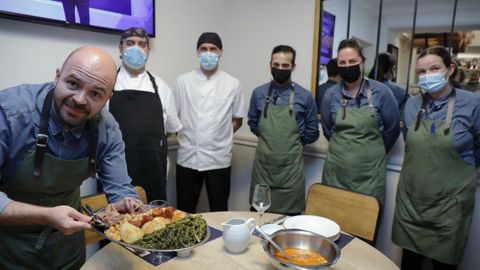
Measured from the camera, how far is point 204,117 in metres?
2.68

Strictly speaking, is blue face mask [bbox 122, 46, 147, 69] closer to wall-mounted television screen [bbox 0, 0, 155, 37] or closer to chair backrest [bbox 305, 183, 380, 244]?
wall-mounted television screen [bbox 0, 0, 155, 37]

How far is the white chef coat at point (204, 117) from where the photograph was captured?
106 inches

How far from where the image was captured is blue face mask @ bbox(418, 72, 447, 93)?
189 centimetres

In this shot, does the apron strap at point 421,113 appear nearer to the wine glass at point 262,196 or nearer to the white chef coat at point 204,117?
the wine glass at point 262,196

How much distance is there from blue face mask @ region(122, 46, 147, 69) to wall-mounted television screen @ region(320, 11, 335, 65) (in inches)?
59.6

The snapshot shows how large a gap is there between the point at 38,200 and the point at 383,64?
2.45m

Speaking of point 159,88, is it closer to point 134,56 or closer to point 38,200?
point 134,56

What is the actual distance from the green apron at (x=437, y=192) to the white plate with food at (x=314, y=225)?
2.65 feet

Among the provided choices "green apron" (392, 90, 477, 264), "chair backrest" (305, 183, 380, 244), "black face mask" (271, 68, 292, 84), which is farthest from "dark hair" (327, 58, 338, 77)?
"chair backrest" (305, 183, 380, 244)

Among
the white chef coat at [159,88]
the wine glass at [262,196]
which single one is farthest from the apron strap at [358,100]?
the white chef coat at [159,88]

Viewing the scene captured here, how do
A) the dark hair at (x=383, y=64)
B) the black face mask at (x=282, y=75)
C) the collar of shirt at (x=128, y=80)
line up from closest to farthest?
the collar of shirt at (x=128, y=80) < the black face mask at (x=282, y=75) < the dark hair at (x=383, y=64)

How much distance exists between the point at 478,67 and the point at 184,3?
2.37 metres

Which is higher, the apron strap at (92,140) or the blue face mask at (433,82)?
the blue face mask at (433,82)

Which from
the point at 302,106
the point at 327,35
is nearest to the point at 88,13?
the point at 302,106
